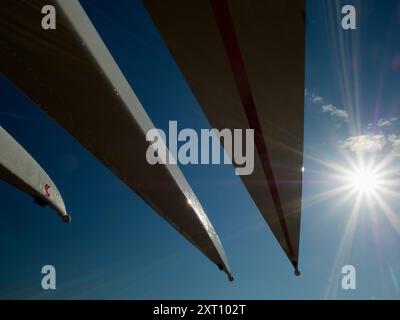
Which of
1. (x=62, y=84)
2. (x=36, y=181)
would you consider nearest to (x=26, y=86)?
(x=62, y=84)

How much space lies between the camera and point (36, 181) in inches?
191

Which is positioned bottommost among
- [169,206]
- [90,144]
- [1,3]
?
[169,206]

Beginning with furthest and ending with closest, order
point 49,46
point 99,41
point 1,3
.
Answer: point 99,41 → point 49,46 → point 1,3

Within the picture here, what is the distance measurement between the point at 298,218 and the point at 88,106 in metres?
5.09

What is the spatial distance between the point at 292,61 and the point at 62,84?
2106 mm

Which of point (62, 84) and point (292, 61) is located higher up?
point (292, 61)
